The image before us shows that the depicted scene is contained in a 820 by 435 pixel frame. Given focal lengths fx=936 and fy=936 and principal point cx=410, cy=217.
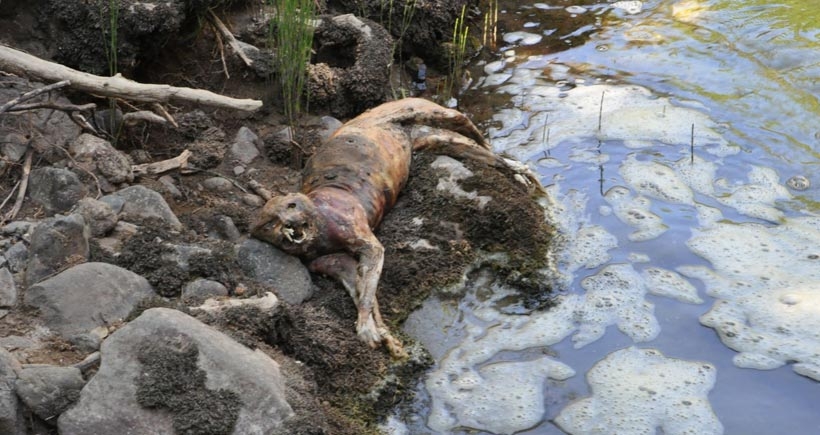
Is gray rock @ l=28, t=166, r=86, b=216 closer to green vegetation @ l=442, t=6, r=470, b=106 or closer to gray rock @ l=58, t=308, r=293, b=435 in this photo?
gray rock @ l=58, t=308, r=293, b=435

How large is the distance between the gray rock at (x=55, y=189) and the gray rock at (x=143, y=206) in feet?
0.46

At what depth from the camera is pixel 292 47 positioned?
569 cm

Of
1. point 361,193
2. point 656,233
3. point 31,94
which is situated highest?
point 31,94

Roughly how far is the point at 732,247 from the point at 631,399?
1.52 m

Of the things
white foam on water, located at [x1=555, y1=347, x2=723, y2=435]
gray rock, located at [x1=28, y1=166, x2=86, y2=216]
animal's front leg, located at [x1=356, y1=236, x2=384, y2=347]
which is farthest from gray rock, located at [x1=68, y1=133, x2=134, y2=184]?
white foam on water, located at [x1=555, y1=347, x2=723, y2=435]

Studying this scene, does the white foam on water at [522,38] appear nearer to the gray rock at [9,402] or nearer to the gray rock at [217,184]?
the gray rock at [217,184]

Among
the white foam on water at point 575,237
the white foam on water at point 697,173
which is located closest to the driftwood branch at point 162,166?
the white foam on water at point 575,237

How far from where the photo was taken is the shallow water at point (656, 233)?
4148 millimetres

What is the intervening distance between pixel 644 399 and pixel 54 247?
2.65 metres

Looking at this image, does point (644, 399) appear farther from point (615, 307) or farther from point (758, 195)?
point (758, 195)

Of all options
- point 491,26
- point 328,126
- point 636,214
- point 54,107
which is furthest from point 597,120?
point 54,107

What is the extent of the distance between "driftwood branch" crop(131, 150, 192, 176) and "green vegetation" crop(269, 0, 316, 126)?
2.97 feet

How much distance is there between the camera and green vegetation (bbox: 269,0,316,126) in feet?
18.3

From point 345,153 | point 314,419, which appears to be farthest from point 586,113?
point 314,419
